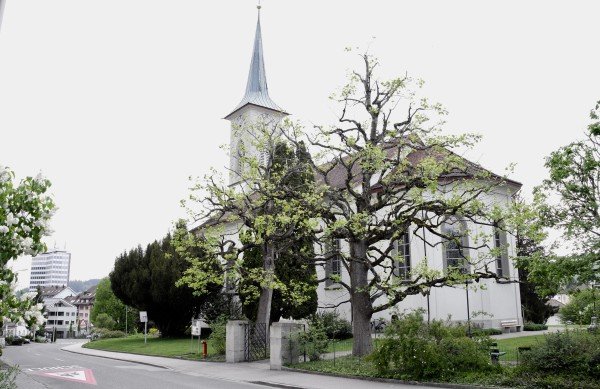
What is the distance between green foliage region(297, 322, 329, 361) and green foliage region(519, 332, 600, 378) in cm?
803

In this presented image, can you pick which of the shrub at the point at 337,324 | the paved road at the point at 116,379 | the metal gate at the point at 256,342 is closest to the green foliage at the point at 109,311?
the shrub at the point at 337,324

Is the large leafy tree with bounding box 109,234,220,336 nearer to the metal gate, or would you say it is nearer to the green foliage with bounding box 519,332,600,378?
the metal gate

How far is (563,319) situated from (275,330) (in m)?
13.1

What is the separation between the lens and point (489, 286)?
2752 cm

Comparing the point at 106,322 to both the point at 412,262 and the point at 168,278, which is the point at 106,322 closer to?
the point at 168,278

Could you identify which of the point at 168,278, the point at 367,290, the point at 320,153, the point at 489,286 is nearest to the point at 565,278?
the point at 367,290

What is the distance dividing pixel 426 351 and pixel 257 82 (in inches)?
1568

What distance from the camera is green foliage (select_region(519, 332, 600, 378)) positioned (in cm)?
1135

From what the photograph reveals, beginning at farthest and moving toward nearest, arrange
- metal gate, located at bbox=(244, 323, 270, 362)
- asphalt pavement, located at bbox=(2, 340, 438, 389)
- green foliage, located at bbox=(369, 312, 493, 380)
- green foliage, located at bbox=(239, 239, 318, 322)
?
green foliage, located at bbox=(239, 239, 318, 322) < metal gate, located at bbox=(244, 323, 270, 362) < asphalt pavement, located at bbox=(2, 340, 438, 389) < green foliage, located at bbox=(369, 312, 493, 380)

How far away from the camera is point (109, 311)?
3551 inches

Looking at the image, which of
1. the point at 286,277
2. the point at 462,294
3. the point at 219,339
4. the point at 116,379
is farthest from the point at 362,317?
the point at 462,294

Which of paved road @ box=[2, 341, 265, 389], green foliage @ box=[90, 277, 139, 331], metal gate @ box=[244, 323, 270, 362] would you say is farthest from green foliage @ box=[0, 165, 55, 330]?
green foliage @ box=[90, 277, 139, 331]

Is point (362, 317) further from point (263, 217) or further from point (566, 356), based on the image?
point (566, 356)

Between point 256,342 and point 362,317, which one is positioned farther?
point 256,342
